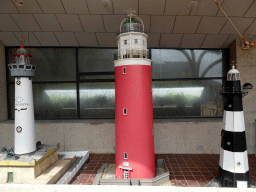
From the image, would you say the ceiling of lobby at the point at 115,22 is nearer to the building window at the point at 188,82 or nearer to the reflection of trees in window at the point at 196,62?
the reflection of trees in window at the point at 196,62

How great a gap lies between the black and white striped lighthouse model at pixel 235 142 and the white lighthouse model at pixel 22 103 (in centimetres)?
562

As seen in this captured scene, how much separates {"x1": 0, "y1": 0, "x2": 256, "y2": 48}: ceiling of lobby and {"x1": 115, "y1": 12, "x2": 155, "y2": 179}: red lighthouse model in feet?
5.85

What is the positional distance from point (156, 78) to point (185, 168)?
Answer: 152 inches

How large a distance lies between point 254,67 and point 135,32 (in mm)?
5452

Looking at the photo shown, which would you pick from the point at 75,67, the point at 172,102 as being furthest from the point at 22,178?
the point at 172,102

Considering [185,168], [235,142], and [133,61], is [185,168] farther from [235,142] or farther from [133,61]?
[133,61]

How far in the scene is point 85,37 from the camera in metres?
7.29

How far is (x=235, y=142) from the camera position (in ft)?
14.5

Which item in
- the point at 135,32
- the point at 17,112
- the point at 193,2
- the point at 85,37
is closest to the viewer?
the point at 135,32

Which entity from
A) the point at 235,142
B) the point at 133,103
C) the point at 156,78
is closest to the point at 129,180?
the point at 133,103

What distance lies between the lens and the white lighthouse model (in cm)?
513

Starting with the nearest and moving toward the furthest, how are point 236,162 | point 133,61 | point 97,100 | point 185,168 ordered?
point 236,162 → point 133,61 → point 185,168 → point 97,100

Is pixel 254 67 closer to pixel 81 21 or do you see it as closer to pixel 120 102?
pixel 120 102

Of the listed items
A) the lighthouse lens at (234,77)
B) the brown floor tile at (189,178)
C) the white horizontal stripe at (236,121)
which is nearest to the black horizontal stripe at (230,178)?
the brown floor tile at (189,178)
